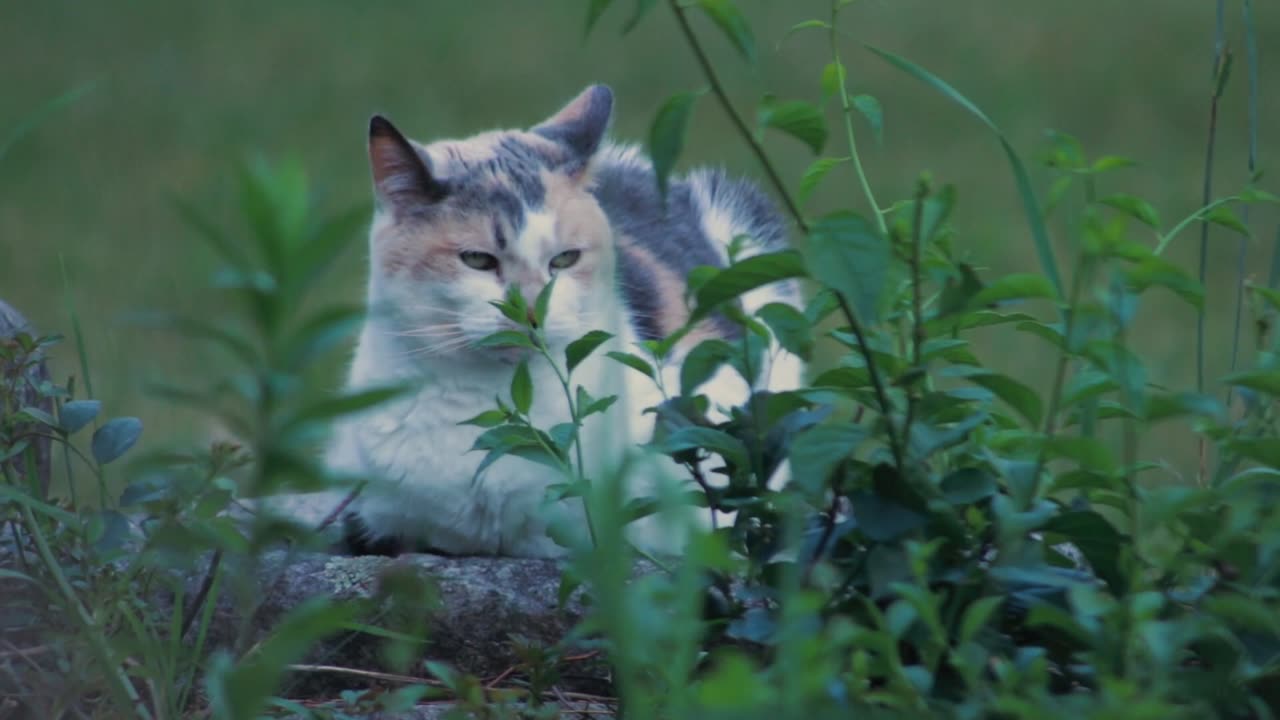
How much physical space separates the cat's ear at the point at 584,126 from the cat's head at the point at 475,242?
65mm

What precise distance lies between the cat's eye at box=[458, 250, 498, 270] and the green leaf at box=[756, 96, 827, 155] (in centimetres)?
93

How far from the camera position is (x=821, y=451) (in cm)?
90

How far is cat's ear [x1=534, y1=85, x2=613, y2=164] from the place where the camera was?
2022 mm

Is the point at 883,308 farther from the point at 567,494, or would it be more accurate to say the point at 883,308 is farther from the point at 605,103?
the point at 605,103


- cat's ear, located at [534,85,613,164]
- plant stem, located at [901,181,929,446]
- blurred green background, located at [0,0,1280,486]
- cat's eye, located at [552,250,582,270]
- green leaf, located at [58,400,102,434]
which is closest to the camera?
plant stem, located at [901,181,929,446]

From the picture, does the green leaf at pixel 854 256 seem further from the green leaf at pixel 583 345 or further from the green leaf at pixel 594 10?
the green leaf at pixel 583 345

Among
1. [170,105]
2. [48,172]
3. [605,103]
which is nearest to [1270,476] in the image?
[605,103]

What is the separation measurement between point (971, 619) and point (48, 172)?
180 inches

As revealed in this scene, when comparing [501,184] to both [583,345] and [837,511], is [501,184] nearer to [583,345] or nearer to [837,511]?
[583,345]

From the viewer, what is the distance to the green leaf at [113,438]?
1.19 metres

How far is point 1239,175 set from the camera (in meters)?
4.68

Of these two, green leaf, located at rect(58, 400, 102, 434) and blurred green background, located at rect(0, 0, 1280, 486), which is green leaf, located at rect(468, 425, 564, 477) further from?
blurred green background, located at rect(0, 0, 1280, 486)

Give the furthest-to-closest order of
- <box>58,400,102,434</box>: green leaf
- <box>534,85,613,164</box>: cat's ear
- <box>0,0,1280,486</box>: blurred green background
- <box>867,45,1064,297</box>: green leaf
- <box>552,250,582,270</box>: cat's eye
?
<box>0,0,1280,486</box>: blurred green background → <box>534,85,613,164</box>: cat's ear → <box>552,250,582,270</box>: cat's eye → <box>58,400,102,434</box>: green leaf → <box>867,45,1064,297</box>: green leaf

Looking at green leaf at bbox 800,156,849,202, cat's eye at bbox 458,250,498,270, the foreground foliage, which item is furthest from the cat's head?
green leaf at bbox 800,156,849,202
